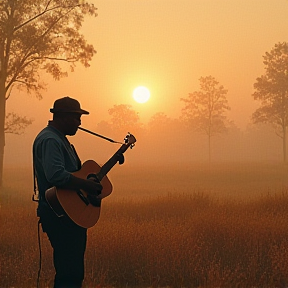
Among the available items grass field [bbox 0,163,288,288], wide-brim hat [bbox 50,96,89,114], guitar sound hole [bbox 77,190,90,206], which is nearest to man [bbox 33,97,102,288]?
wide-brim hat [bbox 50,96,89,114]

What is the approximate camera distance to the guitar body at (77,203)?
371 cm

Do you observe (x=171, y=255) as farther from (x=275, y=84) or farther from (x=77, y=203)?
(x=275, y=84)

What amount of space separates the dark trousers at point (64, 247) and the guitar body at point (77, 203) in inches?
3.9

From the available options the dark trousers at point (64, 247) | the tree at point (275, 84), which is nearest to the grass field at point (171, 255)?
the dark trousers at point (64, 247)

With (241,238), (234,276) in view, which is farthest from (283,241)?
(234,276)

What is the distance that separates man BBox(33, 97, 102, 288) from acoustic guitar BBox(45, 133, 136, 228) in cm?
7

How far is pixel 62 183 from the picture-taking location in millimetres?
3664

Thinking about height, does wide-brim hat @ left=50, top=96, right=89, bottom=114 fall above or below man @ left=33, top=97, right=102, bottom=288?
above

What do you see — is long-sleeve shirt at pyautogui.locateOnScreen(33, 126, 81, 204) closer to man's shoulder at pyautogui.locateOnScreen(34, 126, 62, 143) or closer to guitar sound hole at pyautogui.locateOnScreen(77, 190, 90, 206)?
man's shoulder at pyautogui.locateOnScreen(34, 126, 62, 143)

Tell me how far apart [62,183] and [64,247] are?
2.16ft

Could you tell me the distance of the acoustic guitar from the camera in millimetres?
3715

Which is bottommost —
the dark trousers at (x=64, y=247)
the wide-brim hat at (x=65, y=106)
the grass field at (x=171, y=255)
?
the grass field at (x=171, y=255)

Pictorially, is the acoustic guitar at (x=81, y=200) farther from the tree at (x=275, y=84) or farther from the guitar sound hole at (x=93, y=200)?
the tree at (x=275, y=84)

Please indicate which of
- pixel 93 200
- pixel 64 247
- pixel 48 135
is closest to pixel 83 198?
pixel 93 200
